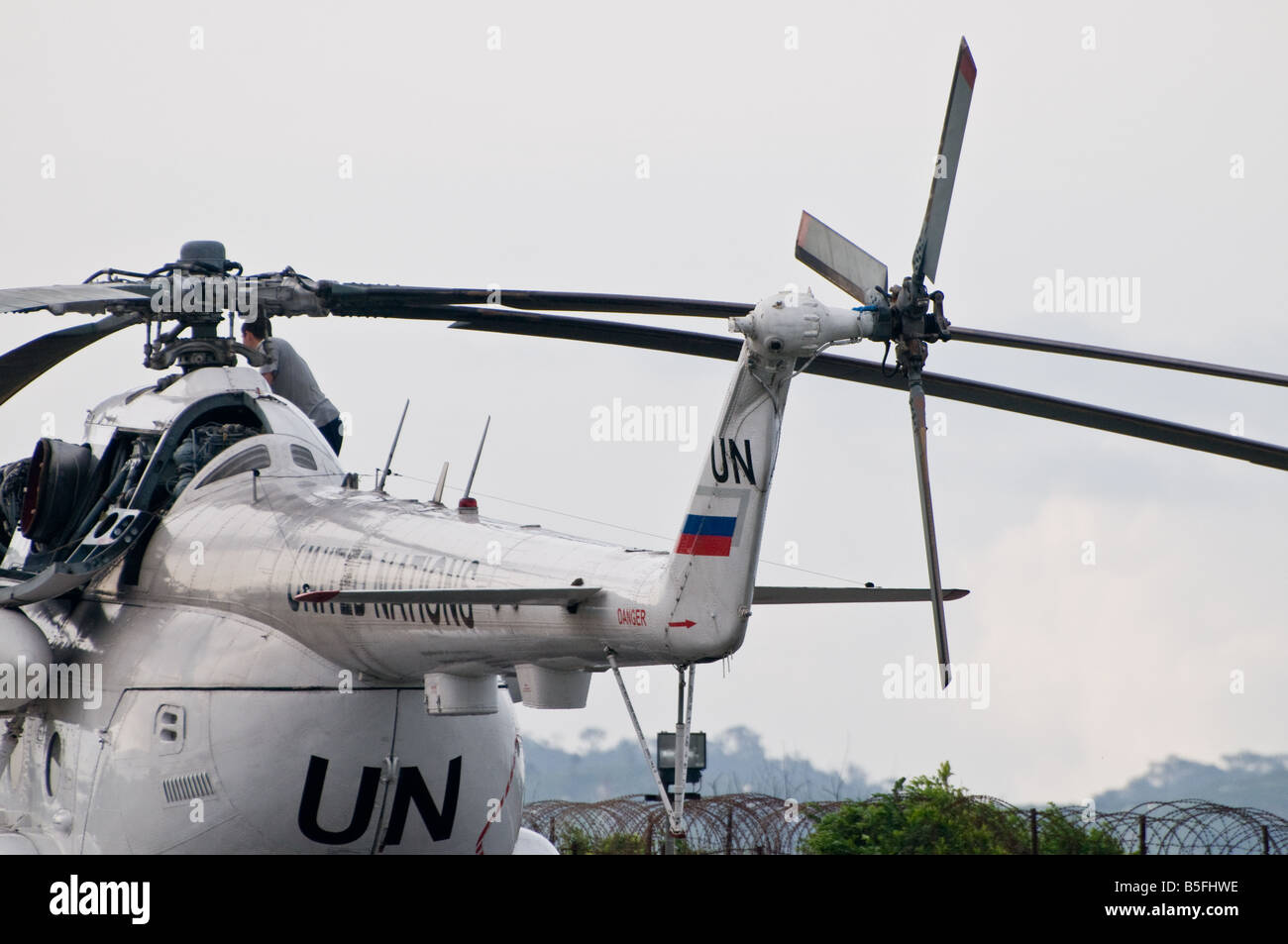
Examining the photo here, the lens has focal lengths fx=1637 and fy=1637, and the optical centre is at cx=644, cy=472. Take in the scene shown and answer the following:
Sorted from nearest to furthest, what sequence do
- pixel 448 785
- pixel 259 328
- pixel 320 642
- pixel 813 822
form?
pixel 320 642
pixel 448 785
pixel 259 328
pixel 813 822

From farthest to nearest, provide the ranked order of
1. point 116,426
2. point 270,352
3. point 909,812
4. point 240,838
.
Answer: point 909,812 < point 270,352 < point 116,426 < point 240,838

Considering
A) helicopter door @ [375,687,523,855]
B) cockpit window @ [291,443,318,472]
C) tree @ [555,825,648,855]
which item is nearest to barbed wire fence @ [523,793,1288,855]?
tree @ [555,825,648,855]

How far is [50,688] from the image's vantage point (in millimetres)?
14109

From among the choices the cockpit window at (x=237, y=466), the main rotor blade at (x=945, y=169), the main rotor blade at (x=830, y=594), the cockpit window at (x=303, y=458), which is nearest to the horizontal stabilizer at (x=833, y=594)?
the main rotor blade at (x=830, y=594)

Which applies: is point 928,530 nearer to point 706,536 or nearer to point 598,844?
point 706,536

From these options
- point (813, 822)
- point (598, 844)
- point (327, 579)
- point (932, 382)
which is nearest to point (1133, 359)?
point (932, 382)

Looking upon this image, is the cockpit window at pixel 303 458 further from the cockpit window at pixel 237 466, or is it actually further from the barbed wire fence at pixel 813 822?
the barbed wire fence at pixel 813 822

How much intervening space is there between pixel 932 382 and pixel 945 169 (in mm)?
2886

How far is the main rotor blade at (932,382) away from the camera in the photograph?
11922mm

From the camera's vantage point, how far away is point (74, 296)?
14.1 m
